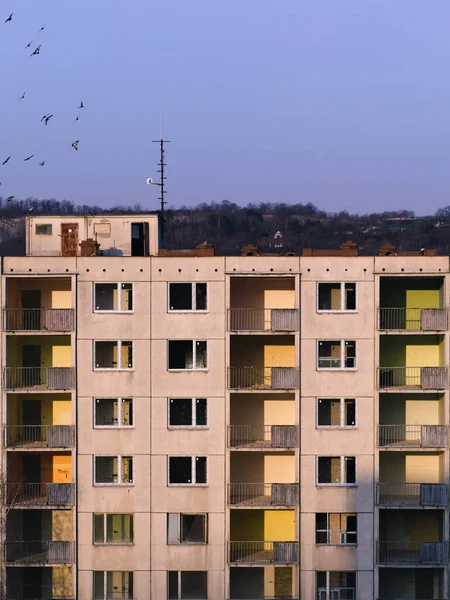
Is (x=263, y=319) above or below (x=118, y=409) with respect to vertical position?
above

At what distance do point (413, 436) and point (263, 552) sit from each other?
27.8 ft

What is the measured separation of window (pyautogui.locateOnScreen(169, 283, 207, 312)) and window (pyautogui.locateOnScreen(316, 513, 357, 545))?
10.7m

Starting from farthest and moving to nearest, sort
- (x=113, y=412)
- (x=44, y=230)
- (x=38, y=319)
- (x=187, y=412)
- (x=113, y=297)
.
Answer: (x=44, y=230) < (x=38, y=319) < (x=113, y=297) < (x=113, y=412) < (x=187, y=412)

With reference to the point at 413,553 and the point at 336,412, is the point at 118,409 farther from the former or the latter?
the point at 413,553

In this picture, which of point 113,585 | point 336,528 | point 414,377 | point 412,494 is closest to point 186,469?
point 113,585

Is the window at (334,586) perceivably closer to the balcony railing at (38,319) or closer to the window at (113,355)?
the window at (113,355)

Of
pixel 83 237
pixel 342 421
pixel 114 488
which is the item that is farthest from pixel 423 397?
pixel 83 237

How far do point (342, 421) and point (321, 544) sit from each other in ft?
17.8

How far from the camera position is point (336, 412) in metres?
55.7

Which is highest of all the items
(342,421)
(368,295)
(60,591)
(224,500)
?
(368,295)

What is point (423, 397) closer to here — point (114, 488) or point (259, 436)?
point (259, 436)

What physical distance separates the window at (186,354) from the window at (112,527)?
7051 millimetres

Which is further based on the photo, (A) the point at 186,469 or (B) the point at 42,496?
(B) the point at 42,496

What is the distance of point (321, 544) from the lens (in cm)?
5516
